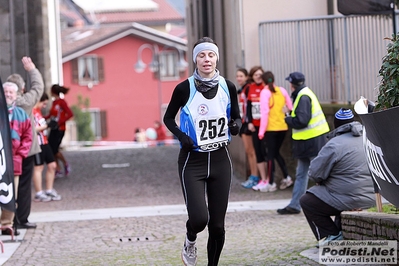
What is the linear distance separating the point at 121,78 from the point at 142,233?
57.8 m

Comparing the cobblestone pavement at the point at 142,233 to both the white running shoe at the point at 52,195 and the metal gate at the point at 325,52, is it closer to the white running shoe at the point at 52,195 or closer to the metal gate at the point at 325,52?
the white running shoe at the point at 52,195

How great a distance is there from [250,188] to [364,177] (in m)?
7.05

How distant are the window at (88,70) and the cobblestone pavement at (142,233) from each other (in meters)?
49.5

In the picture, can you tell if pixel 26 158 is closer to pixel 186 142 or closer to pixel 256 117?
pixel 256 117

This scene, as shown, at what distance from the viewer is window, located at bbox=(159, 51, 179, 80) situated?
2729 inches

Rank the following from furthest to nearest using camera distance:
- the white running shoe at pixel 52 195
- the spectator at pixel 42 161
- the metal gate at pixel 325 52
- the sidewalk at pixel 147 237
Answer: the white running shoe at pixel 52 195, the metal gate at pixel 325 52, the spectator at pixel 42 161, the sidewalk at pixel 147 237

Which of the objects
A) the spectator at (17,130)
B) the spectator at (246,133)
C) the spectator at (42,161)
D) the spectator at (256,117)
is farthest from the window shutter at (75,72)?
the spectator at (17,130)

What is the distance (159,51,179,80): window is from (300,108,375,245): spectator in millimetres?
60831

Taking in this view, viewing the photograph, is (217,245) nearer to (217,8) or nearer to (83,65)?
(217,8)

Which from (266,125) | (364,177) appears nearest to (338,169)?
(364,177)

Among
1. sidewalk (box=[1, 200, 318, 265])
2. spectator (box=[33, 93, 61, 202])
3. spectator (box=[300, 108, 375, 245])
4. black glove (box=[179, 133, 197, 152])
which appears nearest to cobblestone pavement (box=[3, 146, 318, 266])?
sidewalk (box=[1, 200, 318, 265])

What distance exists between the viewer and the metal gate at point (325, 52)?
14688 mm

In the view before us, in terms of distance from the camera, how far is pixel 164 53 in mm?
70562

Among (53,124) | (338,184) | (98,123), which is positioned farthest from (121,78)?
(338,184)
